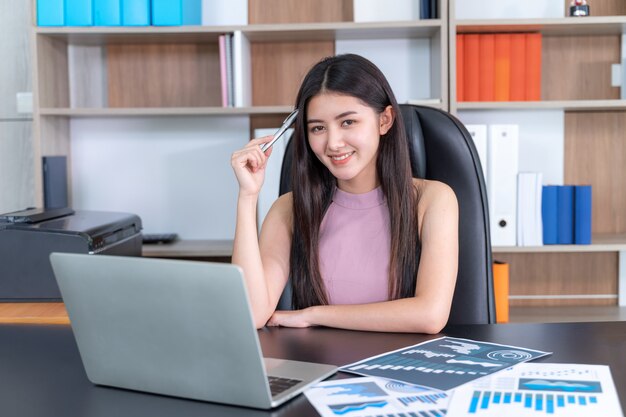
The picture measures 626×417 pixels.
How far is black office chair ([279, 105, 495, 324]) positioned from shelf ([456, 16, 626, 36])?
1.15m

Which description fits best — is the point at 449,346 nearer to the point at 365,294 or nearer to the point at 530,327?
the point at 530,327

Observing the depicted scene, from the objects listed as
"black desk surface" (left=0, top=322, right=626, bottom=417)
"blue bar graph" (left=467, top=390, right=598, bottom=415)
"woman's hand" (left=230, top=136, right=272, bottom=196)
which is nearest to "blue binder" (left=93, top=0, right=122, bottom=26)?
"woman's hand" (left=230, top=136, right=272, bottom=196)

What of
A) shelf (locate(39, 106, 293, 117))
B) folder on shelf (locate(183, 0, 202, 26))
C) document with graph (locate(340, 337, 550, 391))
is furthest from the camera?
folder on shelf (locate(183, 0, 202, 26))

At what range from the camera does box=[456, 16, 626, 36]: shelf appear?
107 inches

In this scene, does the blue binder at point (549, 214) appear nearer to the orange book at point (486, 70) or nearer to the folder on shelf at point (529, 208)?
the folder on shelf at point (529, 208)

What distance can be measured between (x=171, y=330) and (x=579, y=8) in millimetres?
2356

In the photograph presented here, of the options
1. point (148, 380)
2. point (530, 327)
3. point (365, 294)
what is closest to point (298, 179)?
point (365, 294)

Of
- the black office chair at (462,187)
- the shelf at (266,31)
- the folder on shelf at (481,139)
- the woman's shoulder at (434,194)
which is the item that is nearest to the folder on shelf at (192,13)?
the shelf at (266,31)

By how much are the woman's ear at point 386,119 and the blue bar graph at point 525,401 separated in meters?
0.84

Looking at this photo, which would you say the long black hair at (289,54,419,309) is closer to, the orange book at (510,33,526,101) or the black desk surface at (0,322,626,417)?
the black desk surface at (0,322,626,417)

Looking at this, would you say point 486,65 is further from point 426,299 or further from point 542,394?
point 542,394

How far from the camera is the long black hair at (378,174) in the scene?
163 cm

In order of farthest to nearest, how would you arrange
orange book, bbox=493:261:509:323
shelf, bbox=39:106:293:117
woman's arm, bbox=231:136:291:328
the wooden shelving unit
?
the wooden shelving unit → shelf, bbox=39:106:293:117 → orange book, bbox=493:261:509:323 → woman's arm, bbox=231:136:291:328

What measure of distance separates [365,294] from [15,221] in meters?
0.84
